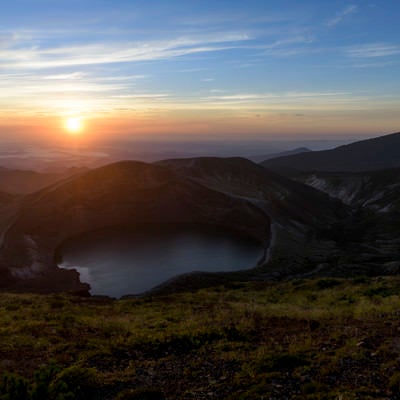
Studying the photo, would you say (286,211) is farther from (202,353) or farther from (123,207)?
(202,353)

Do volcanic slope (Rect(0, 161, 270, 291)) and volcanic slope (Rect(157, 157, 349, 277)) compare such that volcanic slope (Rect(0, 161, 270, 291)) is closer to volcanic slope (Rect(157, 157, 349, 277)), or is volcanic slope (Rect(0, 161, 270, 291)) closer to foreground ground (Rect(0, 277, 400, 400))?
volcanic slope (Rect(157, 157, 349, 277))

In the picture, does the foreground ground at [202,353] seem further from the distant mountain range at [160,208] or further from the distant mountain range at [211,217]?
the distant mountain range at [160,208]

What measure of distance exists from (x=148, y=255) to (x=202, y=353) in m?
91.2

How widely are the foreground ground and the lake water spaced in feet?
182

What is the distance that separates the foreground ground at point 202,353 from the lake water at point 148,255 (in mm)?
55427

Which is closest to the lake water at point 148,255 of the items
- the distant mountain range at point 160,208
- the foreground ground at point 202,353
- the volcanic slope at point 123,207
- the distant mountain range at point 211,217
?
the distant mountain range at point 211,217

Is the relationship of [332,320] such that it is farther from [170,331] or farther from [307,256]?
[307,256]

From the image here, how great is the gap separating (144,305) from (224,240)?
92726 millimetres

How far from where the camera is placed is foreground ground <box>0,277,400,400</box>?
14578mm

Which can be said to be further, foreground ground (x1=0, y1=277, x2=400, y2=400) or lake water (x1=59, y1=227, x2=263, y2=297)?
lake water (x1=59, y1=227, x2=263, y2=297)

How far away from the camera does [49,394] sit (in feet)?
45.7

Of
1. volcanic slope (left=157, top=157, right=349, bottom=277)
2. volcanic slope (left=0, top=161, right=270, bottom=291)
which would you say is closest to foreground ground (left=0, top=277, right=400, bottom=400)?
volcanic slope (left=157, top=157, right=349, bottom=277)

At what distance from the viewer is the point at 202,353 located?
64.6 ft

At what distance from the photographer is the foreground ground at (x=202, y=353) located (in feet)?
47.8
